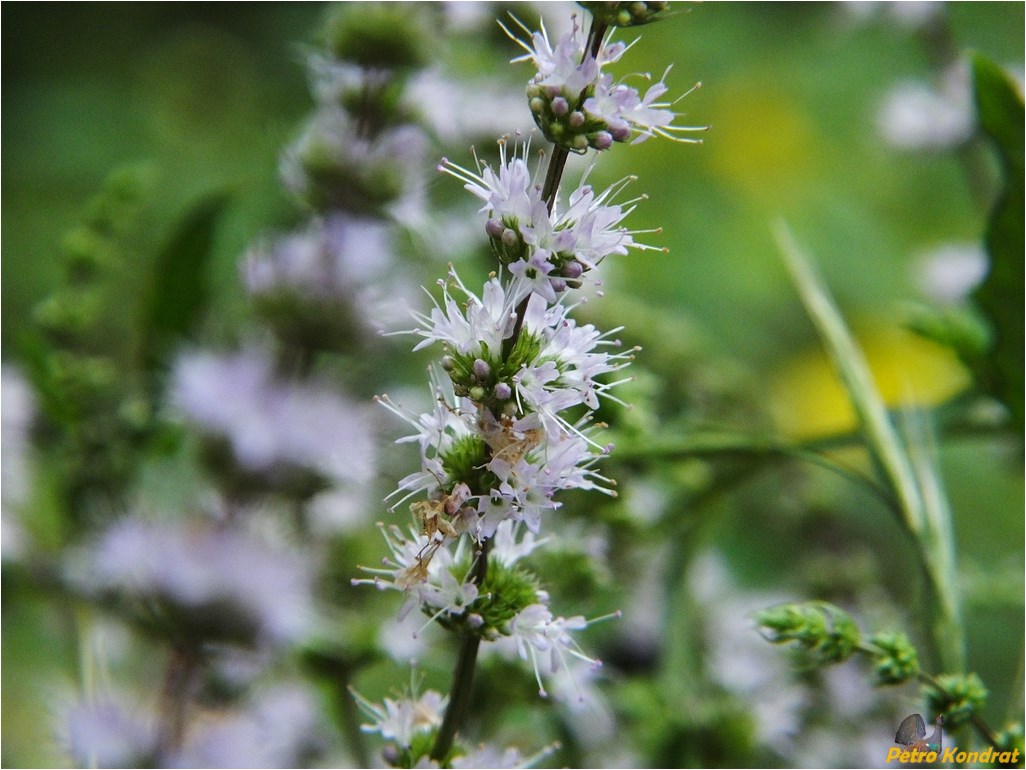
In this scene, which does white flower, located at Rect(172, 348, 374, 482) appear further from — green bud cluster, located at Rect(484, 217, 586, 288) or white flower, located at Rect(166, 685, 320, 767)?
green bud cluster, located at Rect(484, 217, 586, 288)

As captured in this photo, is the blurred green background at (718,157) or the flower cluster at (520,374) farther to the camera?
the blurred green background at (718,157)

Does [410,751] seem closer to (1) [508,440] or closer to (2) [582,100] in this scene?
(1) [508,440]

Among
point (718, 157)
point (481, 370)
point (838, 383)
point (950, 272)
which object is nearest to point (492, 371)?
point (481, 370)

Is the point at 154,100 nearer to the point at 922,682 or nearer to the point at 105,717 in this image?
the point at 105,717

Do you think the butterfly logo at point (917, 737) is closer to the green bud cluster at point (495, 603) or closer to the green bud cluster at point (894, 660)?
the green bud cluster at point (894, 660)

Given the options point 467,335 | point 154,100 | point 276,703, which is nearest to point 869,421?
point 467,335

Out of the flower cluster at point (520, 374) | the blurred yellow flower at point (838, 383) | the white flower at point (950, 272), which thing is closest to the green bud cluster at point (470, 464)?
the flower cluster at point (520, 374)

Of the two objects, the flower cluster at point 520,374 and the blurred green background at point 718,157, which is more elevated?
the blurred green background at point 718,157
